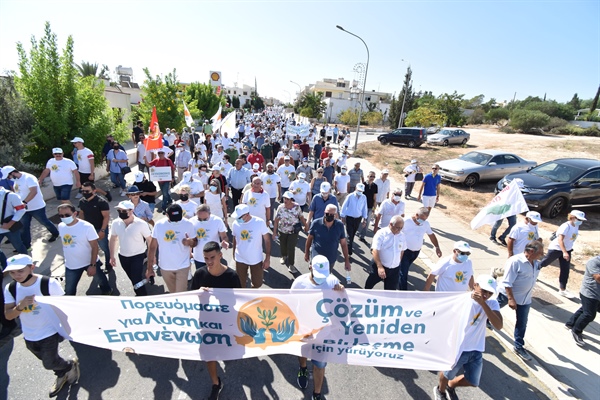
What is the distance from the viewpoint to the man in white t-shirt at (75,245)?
409 centimetres

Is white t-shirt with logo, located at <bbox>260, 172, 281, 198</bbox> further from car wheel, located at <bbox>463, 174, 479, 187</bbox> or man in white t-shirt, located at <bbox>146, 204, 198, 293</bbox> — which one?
car wheel, located at <bbox>463, 174, 479, 187</bbox>

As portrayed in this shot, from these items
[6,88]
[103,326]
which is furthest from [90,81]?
[103,326]

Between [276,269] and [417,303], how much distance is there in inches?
129

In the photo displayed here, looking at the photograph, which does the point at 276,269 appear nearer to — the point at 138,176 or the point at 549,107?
the point at 138,176

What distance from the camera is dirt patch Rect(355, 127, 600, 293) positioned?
25.5 feet

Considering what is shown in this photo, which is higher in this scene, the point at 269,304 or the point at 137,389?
the point at 269,304

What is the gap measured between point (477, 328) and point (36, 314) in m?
4.50

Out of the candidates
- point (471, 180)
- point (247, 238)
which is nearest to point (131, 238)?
point (247, 238)

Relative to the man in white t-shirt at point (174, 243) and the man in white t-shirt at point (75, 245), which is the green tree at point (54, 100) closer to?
the man in white t-shirt at point (75, 245)

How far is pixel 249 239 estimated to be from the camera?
4.44 meters

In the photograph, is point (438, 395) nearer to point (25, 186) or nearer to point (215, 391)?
point (215, 391)

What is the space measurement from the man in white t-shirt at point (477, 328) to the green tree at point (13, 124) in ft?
36.2

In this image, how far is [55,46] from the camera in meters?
9.78

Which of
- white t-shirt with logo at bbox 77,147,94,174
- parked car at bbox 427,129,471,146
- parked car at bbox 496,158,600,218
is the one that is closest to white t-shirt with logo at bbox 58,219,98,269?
white t-shirt with logo at bbox 77,147,94,174
